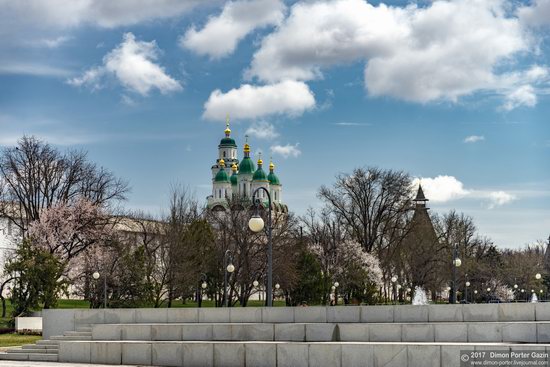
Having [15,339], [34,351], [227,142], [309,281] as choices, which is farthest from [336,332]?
[227,142]

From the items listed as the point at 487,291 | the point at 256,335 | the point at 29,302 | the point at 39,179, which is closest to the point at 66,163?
the point at 39,179

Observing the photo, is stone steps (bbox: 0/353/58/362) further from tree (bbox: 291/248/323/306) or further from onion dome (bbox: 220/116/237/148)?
onion dome (bbox: 220/116/237/148)

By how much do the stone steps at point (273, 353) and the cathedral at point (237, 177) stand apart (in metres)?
129

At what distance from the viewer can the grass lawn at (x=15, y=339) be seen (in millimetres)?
36500

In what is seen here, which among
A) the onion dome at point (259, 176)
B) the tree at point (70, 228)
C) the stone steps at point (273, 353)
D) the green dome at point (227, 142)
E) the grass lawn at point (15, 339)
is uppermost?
the green dome at point (227, 142)

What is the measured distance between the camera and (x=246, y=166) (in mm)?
165125

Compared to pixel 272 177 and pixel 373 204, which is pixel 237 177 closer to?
pixel 272 177

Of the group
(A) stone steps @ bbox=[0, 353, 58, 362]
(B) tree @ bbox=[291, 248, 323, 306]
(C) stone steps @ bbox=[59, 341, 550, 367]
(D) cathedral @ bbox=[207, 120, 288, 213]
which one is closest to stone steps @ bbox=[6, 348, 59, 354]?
(A) stone steps @ bbox=[0, 353, 58, 362]

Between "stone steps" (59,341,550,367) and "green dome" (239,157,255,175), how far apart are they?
136 metres

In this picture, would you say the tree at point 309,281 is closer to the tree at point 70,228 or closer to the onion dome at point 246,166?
the tree at point 70,228

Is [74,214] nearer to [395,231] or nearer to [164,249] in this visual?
[164,249]

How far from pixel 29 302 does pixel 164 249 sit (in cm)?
1703

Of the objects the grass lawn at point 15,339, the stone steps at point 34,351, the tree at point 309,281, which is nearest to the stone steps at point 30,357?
the stone steps at point 34,351

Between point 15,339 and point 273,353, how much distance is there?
67.0ft
